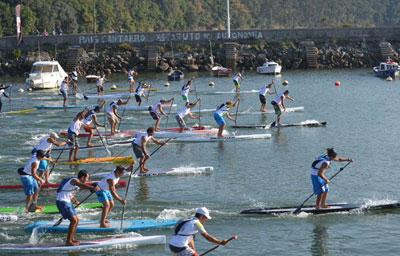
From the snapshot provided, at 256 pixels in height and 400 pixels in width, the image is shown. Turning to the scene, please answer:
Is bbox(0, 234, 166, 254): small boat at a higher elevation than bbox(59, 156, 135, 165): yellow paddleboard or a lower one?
higher

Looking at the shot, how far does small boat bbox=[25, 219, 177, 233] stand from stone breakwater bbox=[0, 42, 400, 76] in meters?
68.0

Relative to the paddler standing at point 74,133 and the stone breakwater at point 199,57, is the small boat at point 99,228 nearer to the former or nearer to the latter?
the paddler standing at point 74,133

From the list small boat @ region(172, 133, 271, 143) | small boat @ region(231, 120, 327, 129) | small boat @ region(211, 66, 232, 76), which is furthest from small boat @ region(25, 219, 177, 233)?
small boat @ region(211, 66, 232, 76)

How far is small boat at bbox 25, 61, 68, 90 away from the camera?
7069 cm

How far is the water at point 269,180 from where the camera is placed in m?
22.5

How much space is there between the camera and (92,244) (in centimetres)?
2123

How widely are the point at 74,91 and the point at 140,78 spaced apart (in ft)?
64.8

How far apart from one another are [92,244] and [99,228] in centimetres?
Answer: 141

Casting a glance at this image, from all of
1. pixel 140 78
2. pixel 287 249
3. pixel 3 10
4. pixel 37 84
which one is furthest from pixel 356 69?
pixel 287 249

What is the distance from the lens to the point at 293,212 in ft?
80.7

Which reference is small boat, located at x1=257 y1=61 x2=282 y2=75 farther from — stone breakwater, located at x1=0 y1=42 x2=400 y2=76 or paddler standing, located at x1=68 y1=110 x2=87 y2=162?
paddler standing, located at x1=68 y1=110 x2=87 y2=162

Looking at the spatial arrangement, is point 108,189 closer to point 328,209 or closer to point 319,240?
point 319,240

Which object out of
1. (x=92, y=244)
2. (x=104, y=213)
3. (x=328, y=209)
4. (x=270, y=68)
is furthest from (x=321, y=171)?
(x=270, y=68)

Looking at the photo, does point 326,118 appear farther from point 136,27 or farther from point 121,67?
point 136,27
